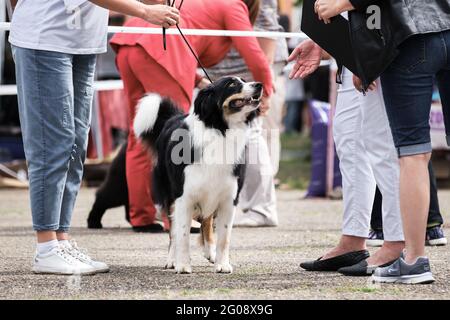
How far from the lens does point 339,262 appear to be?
14.9 feet

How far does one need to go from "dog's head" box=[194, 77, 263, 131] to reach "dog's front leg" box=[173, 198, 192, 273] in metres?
0.45

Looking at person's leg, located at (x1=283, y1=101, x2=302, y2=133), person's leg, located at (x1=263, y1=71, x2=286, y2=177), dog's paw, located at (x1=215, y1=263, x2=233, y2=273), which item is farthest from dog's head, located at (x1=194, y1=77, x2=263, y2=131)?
person's leg, located at (x1=283, y1=101, x2=302, y2=133)

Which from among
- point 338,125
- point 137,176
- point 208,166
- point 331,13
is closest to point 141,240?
point 137,176

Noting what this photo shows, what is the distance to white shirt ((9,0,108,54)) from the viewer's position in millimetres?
4273

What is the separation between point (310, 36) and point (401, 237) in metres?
1.04

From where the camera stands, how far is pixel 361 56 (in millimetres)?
3916

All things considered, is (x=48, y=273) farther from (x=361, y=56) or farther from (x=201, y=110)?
(x=361, y=56)

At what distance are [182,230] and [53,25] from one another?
1240mm

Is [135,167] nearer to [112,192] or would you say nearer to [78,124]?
[112,192]

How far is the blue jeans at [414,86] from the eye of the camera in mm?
3842

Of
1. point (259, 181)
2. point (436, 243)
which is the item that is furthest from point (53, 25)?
point (259, 181)

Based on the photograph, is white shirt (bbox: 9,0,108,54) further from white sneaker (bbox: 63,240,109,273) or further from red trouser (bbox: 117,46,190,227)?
red trouser (bbox: 117,46,190,227)

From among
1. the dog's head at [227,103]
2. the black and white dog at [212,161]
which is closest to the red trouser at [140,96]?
the black and white dog at [212,161]

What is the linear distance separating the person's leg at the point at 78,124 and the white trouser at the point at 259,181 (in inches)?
93.7
